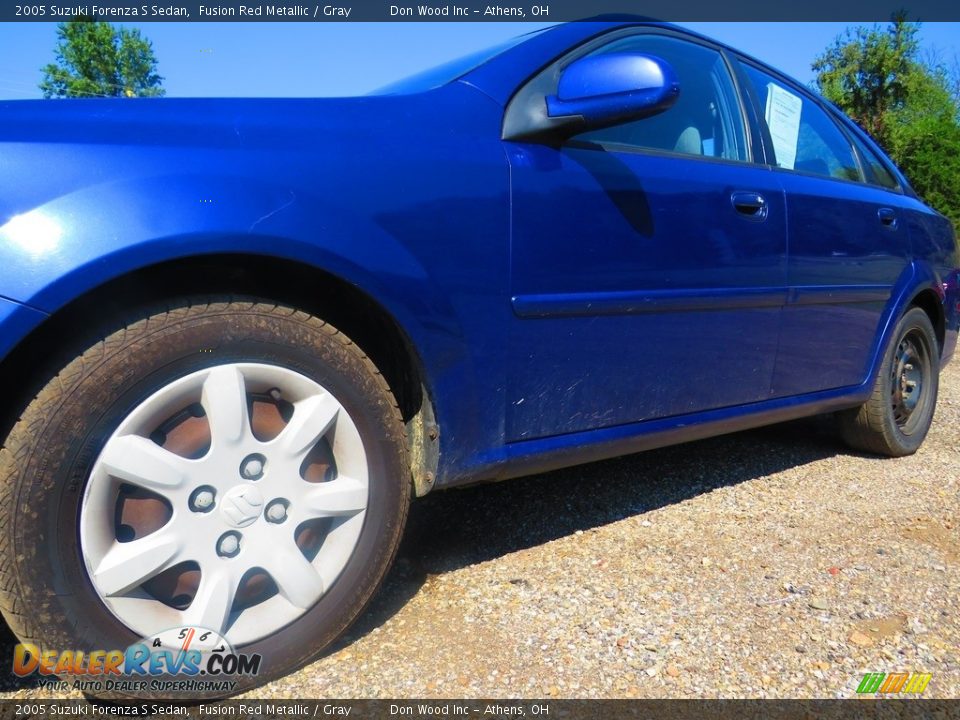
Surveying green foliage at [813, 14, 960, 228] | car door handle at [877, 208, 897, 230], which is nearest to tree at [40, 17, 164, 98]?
green foliage at [813, 14, 960, 228]

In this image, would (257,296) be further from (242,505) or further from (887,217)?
(887,217)

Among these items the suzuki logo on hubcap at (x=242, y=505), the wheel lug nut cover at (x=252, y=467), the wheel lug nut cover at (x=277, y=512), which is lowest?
the wheel lug nut cover at (x=277, y=512)

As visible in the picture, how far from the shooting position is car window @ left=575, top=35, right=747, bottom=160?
7.95ft

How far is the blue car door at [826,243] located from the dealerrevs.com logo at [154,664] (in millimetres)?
2006

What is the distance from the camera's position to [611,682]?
66.9 inches

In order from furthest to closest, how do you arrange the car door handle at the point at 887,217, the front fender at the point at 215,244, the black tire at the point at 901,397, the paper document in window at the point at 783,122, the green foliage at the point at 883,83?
the green foliage at the point at 883,83
the black tire at the point at 901,397
the car door handle at the point at 887,217
the paper document in window at the point at 783,122
the front fender at the point at 215,244

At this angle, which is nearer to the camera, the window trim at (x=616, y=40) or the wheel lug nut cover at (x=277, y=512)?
the wheel lug nut cover at (x=277, y=512)

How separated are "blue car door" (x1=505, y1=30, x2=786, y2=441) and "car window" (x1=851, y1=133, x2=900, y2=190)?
1.08 meters

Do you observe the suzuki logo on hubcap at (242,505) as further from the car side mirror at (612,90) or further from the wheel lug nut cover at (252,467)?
the car side mirror at (612,90)

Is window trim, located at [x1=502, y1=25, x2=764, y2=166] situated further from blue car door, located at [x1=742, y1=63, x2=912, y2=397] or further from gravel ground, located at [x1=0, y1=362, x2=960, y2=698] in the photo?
gravel ground, located at [x1=0, y1=362, x2=960, y2=698]

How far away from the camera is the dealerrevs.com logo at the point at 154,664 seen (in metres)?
1.44

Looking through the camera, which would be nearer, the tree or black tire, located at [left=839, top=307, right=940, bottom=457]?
black tire, located at [left=839, top=307, right=940, bottom=457]

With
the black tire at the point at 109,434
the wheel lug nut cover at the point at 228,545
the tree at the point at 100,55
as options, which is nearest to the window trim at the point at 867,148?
the black tire at the point at 109,434

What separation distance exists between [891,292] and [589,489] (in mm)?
1536
